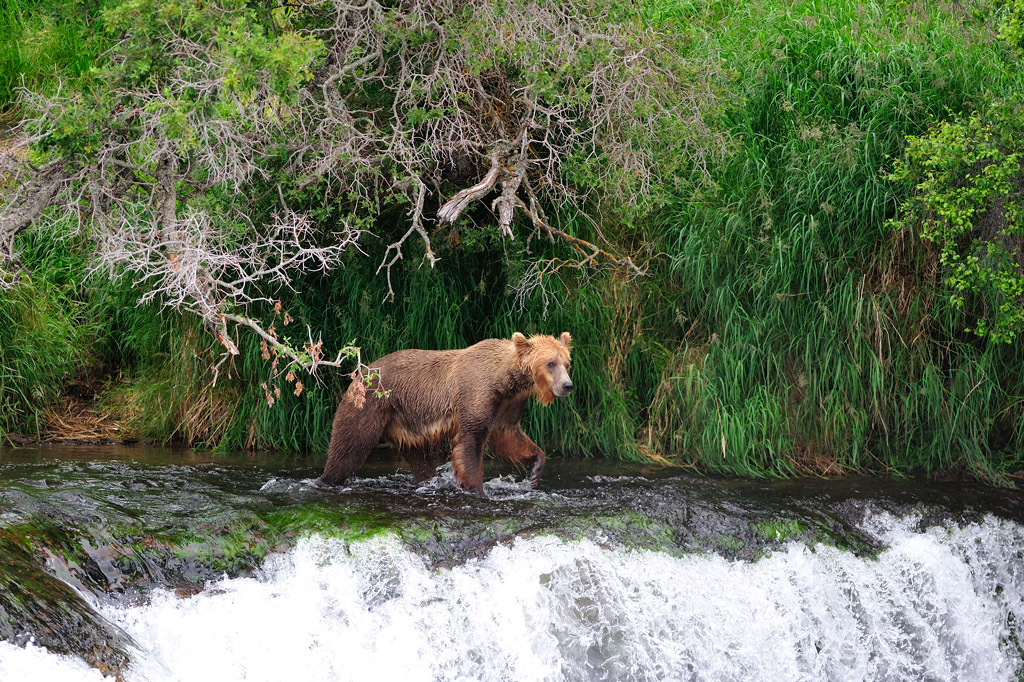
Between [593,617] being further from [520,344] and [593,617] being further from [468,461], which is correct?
[520,344]

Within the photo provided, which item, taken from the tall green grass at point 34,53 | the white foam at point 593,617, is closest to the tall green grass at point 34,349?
the tall green grass at point 34,53

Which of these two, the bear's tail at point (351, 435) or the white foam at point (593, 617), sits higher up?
the bear's tail at point (351, 435)

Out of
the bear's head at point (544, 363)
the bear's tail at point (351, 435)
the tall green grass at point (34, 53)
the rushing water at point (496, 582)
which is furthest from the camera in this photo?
the tall green grass at point (34, 53)

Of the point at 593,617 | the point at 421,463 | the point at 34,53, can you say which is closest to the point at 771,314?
the point at 421,463

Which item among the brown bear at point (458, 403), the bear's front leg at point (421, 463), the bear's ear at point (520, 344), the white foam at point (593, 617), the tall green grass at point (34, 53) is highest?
the tall green grass at point (34, 53)

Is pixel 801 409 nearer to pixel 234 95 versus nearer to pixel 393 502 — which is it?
pixel 393 502

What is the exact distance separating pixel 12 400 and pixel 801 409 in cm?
647

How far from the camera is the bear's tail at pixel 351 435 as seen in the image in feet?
20.9

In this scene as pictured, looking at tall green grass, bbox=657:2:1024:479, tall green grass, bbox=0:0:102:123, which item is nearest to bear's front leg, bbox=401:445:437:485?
tall green grass, bbox=657:2:1024:479

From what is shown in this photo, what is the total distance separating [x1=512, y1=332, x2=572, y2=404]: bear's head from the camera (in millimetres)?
6102

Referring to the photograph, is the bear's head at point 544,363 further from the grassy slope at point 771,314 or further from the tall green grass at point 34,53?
the tall green grass at point 34,53

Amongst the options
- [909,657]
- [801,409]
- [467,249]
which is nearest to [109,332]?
[467,249]

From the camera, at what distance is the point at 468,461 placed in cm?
634

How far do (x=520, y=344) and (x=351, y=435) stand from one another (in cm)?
123
